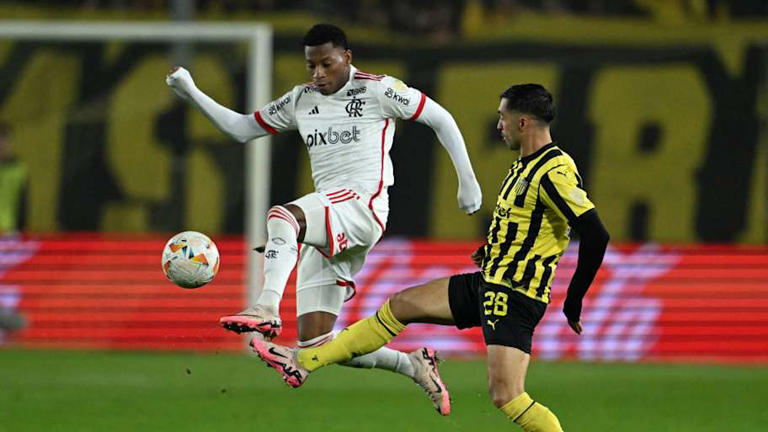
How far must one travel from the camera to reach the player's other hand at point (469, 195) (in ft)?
23.8

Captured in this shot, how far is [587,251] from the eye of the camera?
20.3 feet

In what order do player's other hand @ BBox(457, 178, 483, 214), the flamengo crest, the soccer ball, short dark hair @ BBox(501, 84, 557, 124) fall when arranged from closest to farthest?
short dark hair @ BBox(501, 84, 557, 124), the soccer ball, player's other hand @ BBox(457, 178, 483, 214), the flamengo crest

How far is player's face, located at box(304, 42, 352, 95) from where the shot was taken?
7203 millimetres

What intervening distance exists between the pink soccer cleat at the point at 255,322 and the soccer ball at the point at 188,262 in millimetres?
578

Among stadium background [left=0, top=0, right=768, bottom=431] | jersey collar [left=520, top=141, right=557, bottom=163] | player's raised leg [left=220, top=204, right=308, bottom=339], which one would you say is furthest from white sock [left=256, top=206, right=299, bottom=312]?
stadium background [left=0, top=0, right=768, bottom=431]

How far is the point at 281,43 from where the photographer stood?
570 inches

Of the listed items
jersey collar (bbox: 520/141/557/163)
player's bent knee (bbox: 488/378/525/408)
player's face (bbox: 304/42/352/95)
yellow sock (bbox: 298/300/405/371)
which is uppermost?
player's face (bbox: 304/42/352/95)

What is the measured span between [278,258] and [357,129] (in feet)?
3.17

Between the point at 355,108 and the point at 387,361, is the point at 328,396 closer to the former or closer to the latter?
the point at 387,361

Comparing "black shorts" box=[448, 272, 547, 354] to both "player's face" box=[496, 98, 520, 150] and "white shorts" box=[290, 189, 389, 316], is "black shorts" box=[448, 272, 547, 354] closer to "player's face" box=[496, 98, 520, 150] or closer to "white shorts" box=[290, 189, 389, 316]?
"player's face" box=[496, 98, 520, 150]

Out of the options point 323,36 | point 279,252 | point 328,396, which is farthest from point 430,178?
point 279,252

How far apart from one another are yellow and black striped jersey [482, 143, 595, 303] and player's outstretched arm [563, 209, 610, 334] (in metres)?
0.13

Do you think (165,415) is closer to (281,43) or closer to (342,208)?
(342,208)

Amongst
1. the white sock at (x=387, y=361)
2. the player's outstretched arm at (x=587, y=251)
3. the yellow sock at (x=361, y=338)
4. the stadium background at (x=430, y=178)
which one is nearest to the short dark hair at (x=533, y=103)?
the player's outstretched arm at (x=587, y=251)
